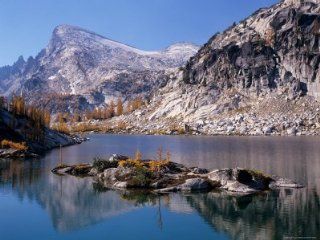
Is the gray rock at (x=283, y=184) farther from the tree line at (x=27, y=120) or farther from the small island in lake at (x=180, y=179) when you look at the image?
the tree line at (x=27, y=120)

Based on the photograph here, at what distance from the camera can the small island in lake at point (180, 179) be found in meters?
82.5

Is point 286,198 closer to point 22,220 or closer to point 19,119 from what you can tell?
point 22,220

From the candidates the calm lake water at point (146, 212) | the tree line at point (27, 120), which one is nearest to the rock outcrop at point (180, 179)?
the calm lake water at point (146, 212)

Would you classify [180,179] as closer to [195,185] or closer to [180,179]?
[180,179]

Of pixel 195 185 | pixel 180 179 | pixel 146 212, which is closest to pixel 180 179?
pixel 180 179

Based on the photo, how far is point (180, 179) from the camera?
3465 inches

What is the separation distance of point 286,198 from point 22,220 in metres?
41.9

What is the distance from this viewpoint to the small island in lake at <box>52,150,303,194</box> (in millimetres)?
82500

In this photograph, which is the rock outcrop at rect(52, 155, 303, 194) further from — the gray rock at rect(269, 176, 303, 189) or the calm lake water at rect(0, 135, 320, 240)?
the calm lake water at rect(0, 135, 320, 240)

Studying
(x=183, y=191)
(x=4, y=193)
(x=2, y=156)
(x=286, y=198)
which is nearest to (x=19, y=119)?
(x=2, y=156)

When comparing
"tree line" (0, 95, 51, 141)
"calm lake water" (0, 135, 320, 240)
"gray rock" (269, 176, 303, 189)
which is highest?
"tree line" (0, 95, 51, 141)

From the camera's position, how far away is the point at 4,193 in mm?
83125

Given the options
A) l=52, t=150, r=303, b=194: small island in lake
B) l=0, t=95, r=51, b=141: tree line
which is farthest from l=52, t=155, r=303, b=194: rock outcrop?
l=0, t=95, r=51, b=141: tree line

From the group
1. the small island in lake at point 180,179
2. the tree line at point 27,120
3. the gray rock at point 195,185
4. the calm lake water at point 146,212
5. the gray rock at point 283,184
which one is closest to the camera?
the calm lake water at point 146,212
